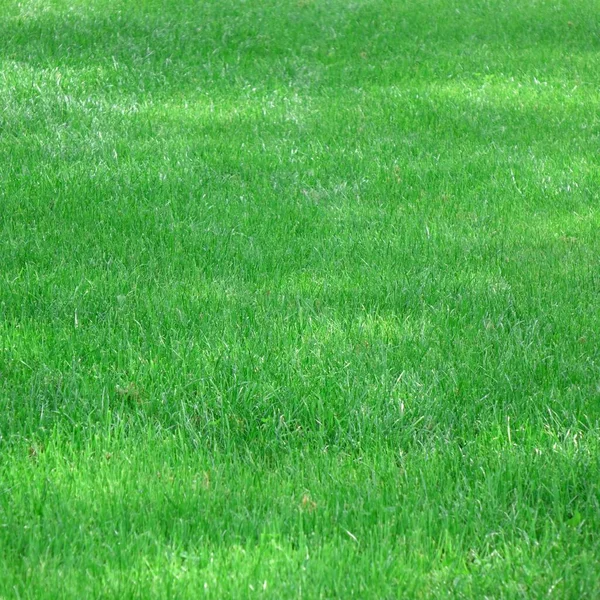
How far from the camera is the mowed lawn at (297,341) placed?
290 centimetres

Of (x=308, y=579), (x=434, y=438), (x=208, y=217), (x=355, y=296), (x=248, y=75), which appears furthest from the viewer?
(x=248, y=75)

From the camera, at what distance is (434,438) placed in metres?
3.58

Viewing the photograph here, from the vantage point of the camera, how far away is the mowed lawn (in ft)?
9.51

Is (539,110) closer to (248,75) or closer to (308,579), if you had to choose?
(248,75)

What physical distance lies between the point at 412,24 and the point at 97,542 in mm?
11605

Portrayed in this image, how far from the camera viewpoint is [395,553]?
2861 millimetres

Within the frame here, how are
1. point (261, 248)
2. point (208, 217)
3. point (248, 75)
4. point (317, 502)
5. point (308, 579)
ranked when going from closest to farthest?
point (308, 579) < point (317, 502) < point (261, 248) < point (208, 217) < point (248, 75)

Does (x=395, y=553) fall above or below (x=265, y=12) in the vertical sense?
below

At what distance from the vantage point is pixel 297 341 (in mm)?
4305

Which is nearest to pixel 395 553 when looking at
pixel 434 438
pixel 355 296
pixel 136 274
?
pixel 434 438

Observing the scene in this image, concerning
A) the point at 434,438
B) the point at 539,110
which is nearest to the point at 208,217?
the point at 434,438

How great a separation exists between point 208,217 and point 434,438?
2983mm

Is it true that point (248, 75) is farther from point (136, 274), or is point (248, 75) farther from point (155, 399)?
point (155, 399)

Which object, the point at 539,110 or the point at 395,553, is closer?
the point at 395,553
